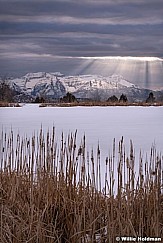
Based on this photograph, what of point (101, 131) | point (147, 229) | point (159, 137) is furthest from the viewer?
point (101, 131)

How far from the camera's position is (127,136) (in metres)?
8.86

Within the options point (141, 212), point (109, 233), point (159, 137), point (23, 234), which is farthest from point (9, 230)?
point (159, 137)

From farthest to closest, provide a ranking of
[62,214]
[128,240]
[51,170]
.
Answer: [51,170] < [62,214] < [128,240]

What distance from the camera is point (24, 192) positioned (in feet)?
13.5

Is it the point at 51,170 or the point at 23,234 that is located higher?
the point at 51,170

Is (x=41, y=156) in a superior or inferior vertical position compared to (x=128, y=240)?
superior

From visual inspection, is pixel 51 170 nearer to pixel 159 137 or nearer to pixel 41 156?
pixel 41 156

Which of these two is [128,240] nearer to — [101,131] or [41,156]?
[41,156]

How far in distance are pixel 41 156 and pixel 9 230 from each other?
1.02 m

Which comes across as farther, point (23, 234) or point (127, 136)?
point (127, 136)

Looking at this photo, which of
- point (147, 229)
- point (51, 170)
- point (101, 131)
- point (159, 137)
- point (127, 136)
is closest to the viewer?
point (147, 229)

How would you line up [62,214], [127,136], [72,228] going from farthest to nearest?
[127,136] < [62,214] < [72,228]

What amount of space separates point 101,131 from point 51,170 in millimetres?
5748

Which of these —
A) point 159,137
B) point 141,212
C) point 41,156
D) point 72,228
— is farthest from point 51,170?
point 159,137
